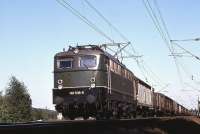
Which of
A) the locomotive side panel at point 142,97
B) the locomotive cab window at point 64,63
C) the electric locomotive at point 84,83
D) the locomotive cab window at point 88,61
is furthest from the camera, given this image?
the locomotive side panel at point 142,97

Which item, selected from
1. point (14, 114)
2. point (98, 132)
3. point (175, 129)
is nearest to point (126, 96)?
point (175, 129)

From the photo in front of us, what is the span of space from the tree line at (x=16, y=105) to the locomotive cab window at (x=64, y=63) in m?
68.6

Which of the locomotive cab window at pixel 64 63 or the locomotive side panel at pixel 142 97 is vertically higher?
the locomotive cab window at pixel 64 63

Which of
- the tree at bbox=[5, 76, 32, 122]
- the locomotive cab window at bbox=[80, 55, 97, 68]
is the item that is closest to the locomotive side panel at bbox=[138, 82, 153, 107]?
the locomotive cab window at bbox=[80, 55, 97, 68]

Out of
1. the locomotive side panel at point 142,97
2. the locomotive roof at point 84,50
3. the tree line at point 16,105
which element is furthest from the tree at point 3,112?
the locomotive roof at point 84,50

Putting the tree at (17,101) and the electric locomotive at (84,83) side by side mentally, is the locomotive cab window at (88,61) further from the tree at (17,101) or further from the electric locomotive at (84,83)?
the tree at (17,101)

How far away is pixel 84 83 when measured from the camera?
22.3 meters

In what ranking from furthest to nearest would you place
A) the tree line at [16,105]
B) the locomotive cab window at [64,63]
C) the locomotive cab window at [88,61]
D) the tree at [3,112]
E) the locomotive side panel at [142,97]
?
1. the tree line at [16,105]
2. the tree at [3,112]
3. the locomotive side panel at [142,97]
4. the locomotive cab window at [64,63]
5. the locomotive cab window at [88,61]

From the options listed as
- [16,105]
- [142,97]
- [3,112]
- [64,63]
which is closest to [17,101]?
[16,105]

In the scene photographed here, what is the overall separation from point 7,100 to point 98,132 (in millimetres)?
91643

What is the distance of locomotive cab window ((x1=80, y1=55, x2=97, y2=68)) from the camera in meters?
22.7

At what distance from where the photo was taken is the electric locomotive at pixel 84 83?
2217 cm

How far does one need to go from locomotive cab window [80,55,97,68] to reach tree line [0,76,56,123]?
69.3 metres

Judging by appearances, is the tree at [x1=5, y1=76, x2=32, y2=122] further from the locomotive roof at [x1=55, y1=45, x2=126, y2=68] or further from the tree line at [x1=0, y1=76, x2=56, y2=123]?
the locomotive roof at [x1=55, y1=45, x2=126, y2=68]
